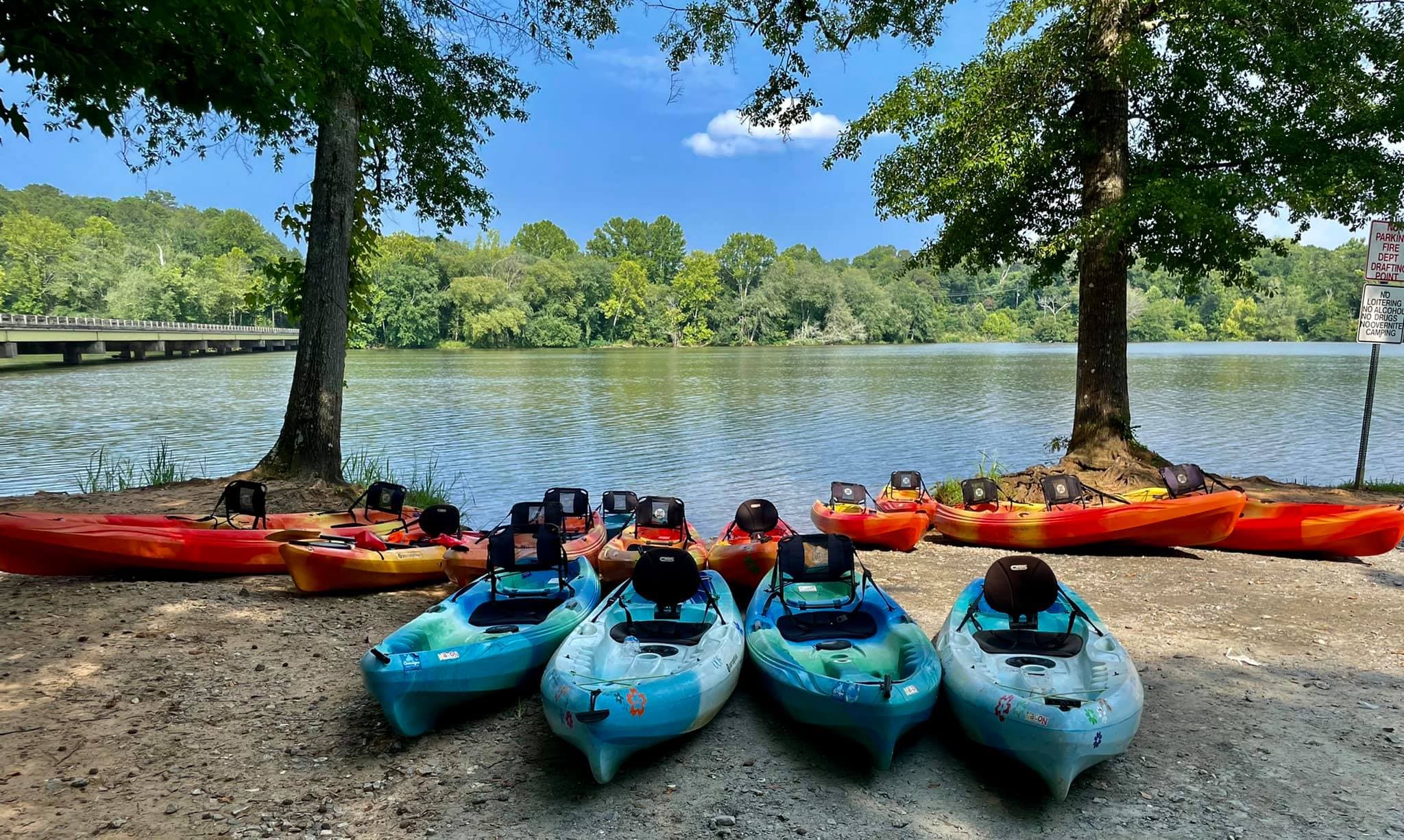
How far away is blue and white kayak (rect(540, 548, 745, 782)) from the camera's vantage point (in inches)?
150

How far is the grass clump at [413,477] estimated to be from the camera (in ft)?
35.3

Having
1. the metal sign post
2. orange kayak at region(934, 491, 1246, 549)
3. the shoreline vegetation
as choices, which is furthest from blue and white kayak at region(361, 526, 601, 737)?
the metal sign post

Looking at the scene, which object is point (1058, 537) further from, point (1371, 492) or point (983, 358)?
point (983, 358)

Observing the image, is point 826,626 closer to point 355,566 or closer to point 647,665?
point 647,665

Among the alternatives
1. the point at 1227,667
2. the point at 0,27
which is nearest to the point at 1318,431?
the point at 1227,667

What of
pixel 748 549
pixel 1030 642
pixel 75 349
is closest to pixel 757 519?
pixel 748 549

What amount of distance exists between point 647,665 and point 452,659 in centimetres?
112

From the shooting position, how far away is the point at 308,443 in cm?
965

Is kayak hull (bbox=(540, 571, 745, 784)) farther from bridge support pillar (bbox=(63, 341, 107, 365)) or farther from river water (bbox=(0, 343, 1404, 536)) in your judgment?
bridge support pillar (bbox=(63, 341, 107, 365))

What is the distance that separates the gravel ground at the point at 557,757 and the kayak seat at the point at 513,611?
0.60m

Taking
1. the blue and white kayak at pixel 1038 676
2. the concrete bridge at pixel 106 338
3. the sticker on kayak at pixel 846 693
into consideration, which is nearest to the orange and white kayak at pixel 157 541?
the sticker on kayak at pixel 846 693

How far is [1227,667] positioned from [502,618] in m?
4.91

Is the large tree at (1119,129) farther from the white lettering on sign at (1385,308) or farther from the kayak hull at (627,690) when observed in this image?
the kayak hull at (627,690)

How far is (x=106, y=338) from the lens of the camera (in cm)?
4684
